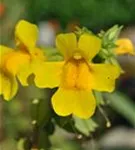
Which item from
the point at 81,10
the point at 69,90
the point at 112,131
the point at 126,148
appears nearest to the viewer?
the point at 69,90

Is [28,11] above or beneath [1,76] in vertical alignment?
beneath

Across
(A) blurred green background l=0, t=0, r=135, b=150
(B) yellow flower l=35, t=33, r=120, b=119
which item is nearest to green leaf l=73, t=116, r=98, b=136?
(B) yellow flower l=35, t=33, r=120, b=119

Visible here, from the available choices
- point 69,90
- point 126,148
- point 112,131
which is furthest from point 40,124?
point 112,131

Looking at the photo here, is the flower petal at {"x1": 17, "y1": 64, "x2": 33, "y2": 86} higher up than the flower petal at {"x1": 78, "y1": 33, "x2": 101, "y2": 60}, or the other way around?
the flower petal at {"x1": 78, "y1": 33, "x2": 101, "y2": 60}

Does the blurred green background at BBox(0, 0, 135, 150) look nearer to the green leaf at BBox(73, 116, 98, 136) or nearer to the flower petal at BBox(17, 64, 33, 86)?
the green leaf at BBox(73, 116, 98, 136)

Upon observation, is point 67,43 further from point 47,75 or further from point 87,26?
point 87,26

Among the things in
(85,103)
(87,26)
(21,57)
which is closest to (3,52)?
(21,57)

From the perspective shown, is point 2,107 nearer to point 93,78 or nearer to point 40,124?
point 40,124
